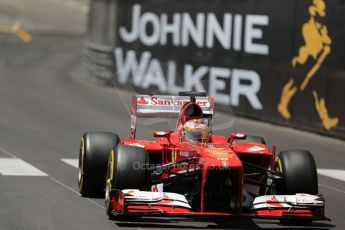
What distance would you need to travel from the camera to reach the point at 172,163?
1234 centimetres

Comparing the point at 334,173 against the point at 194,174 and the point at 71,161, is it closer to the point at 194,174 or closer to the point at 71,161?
the point at 71,161

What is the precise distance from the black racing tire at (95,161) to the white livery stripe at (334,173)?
4888 millimetres

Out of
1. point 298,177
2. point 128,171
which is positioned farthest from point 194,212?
point 298,177

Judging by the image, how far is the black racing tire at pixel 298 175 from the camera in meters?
12.5

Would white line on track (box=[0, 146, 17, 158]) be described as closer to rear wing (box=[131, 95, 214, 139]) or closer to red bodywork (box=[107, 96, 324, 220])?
rear wing (box=[131, 95, 214, 139])

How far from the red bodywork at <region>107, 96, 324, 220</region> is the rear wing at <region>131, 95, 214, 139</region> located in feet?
2.42

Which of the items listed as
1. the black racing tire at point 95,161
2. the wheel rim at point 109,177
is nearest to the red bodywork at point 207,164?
the wheel rim at point 109,177

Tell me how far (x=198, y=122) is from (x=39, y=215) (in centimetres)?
211

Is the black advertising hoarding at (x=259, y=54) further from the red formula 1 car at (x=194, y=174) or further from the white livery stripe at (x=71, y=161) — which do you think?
the red formula 1 car at (x=194, y=174)

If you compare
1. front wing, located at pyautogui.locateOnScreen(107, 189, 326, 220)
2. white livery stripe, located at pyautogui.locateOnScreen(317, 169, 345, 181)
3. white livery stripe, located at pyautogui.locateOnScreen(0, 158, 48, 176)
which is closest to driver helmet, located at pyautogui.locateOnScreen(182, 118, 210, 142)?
front wing, located at pyautogui.locateOnScreen(107, 189, 326, 220)

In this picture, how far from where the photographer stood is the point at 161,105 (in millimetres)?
14133

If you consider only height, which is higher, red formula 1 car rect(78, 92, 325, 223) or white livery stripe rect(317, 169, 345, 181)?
red formula 1 car rect(78, 92, 325, 223)

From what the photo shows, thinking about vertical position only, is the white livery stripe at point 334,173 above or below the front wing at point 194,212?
below

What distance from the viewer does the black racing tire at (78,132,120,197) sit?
13375 mm
